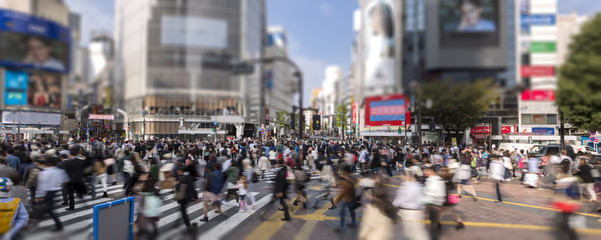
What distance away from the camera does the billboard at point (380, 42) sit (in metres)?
5.14

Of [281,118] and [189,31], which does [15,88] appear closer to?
[189,31]

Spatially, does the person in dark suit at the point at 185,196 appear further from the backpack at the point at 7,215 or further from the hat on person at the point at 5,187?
the hat on person at the point at 5,187

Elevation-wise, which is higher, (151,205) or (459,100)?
(459,100)

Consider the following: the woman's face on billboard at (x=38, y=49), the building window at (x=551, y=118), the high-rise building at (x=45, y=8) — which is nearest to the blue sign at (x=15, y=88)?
the woman's face on billboard at (x=38, y=49)

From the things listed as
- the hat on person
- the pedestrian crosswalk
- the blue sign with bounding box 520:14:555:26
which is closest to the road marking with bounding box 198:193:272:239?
A: the pedestrian crosswalk

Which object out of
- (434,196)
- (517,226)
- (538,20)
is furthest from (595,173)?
(538,20)

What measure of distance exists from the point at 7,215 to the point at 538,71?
33.3ft

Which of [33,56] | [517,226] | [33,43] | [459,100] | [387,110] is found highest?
[33,43]

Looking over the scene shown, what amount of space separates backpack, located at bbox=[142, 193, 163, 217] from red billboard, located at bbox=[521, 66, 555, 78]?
25.6ft

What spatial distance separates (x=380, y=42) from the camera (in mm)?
5199

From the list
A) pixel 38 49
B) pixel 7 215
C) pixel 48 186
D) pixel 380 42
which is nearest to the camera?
pixel 38 49

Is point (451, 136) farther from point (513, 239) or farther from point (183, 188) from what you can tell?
point (183, 188)

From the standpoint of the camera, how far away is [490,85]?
15.8 feet

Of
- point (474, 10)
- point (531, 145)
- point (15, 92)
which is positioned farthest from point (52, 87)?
point (531, 145)
